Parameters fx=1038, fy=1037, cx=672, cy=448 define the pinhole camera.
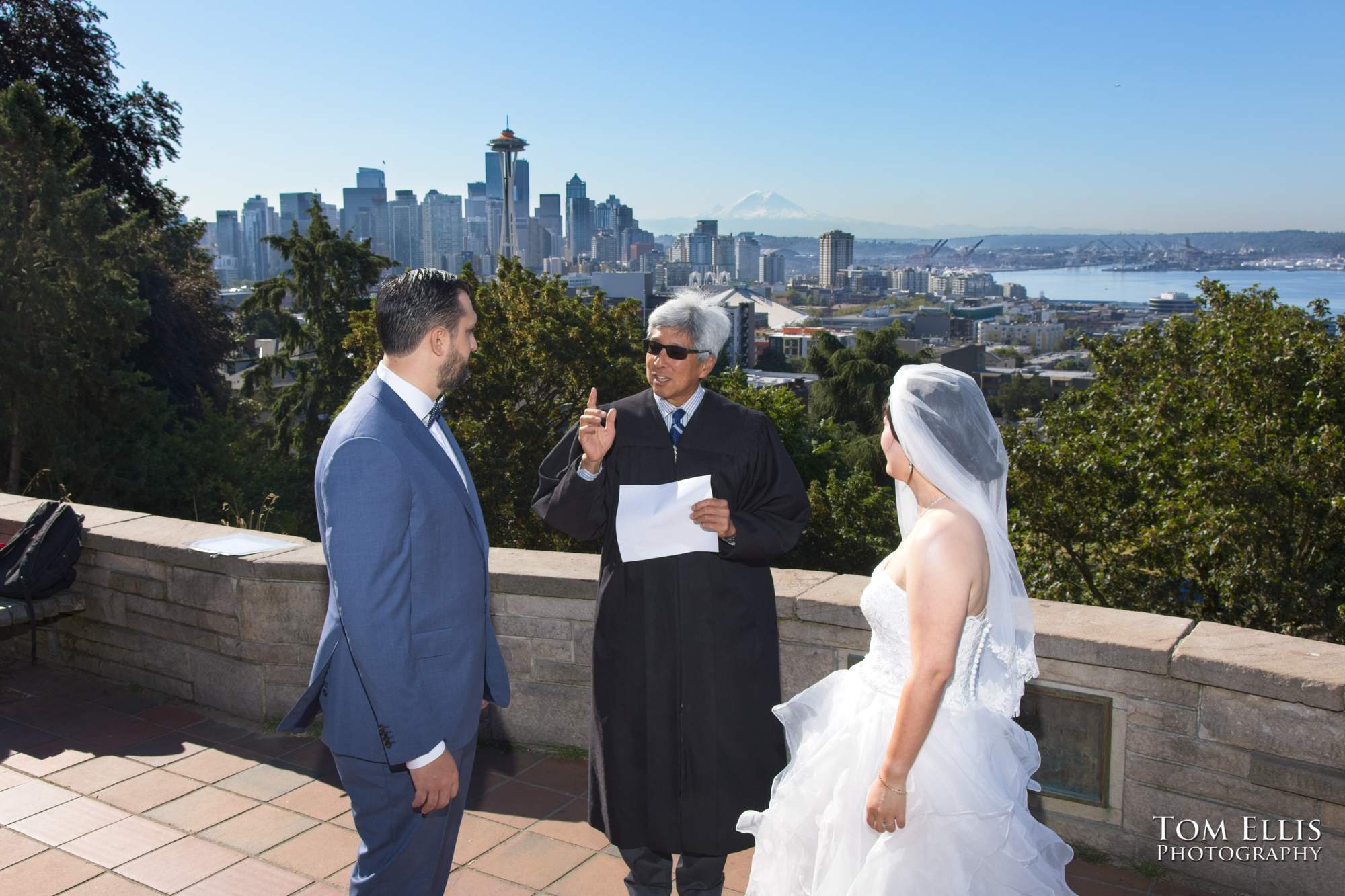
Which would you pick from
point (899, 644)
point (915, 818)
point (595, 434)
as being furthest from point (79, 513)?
point (915, 818)

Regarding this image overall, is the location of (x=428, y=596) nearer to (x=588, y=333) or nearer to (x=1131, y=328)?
(x=1131, y=328)

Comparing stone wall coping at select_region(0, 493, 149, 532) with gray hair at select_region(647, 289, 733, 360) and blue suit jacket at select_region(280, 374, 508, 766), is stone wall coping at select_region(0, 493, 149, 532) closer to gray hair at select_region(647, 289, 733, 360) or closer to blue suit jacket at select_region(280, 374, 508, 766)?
blue suit jacket at select_region(280, 374, 508, 766)

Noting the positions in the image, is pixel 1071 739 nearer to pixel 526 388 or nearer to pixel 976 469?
pixel 976 469

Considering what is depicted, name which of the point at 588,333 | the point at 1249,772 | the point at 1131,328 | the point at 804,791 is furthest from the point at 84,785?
the point at 588,333

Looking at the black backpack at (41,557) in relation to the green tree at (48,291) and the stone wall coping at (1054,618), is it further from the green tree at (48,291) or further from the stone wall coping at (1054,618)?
the green tree at (48,291)

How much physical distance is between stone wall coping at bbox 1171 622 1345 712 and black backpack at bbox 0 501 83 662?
425 cm

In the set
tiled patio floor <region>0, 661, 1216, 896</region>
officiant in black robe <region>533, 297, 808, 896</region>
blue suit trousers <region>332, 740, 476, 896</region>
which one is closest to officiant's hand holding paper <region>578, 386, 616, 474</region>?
officiant in black robe <region>533, 297, 808, 896</region>

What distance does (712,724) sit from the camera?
9.11ft

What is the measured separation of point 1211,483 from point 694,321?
7973mm

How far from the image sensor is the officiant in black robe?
9.11ft

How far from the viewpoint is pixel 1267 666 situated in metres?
2.75

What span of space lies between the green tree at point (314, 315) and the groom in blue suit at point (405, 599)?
30.0 meters

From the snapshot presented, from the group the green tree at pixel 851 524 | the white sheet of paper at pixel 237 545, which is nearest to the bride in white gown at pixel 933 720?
the white sheet of paper at pixel 237 545

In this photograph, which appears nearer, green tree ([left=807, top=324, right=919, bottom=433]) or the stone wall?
the stone wall
